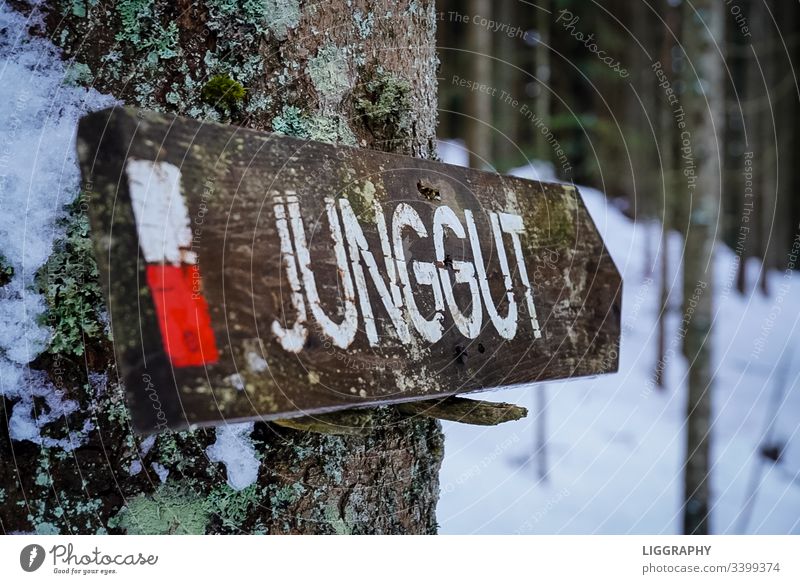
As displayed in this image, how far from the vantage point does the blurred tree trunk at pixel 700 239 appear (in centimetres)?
289

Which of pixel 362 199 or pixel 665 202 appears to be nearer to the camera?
pixel 362 199

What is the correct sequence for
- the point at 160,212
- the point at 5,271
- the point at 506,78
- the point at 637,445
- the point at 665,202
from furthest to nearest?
the point at 506,78
the point at 665,202
the point at 637,445
the point at 5,271
the point at 160,212

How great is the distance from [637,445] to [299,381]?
A: 164 inches

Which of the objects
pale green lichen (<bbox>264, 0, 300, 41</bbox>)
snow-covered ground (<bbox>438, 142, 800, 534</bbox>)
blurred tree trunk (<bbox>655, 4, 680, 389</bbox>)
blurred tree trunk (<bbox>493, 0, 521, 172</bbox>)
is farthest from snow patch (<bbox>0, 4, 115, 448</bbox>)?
blurred tree trunk (<bbox>493, 0, 521, 172</bbox>)

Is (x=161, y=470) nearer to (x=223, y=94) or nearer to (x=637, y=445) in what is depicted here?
(x=223, y=94)

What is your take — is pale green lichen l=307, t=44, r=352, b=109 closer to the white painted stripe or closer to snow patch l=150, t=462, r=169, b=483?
the white painted stripe

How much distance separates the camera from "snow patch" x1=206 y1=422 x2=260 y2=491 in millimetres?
830

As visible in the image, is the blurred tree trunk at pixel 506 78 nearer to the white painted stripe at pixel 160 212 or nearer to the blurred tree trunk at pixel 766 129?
the blurred tree trunk at pixel 766 129

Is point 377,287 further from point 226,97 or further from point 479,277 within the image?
point 226,97

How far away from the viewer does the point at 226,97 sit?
0.81m

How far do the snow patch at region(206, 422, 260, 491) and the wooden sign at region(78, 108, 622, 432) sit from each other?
0.62ft
